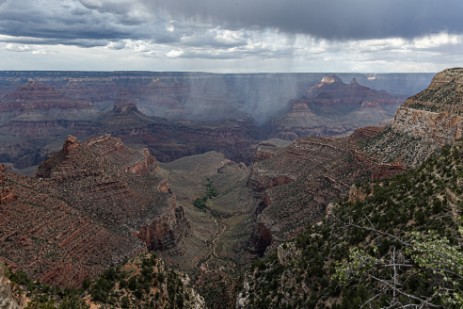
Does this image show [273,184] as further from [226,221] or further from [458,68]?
[458,68]

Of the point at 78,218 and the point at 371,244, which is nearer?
the point at 371,244

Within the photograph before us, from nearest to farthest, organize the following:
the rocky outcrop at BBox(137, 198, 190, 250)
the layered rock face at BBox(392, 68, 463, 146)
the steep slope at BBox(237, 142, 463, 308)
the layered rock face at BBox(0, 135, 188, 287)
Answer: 1. the steep slope at BBox(237, 142, 463, 308)
2. the layered rock face at BBox(0, 135, 188, 287)
3. the layered rock face at BBox(392, 68, 463, 146)
4. the rocky outcrop at BBox(137, 198, 190, 250)

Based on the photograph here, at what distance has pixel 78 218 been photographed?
5441 centimetres

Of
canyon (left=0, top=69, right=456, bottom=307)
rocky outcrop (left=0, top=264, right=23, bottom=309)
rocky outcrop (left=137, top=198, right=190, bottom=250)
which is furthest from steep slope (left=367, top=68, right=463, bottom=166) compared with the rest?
rocky outcrop (left=0, top=264, right=23, bottom=309)

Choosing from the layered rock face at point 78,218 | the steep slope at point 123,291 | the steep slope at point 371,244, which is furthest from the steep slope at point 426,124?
the layered rock face at point 78,218

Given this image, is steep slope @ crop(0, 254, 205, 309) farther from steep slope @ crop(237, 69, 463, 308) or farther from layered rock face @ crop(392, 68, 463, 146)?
layered rock face @ crop(392, 68, 463, 146)

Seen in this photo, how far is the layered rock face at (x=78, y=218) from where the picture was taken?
145 feet

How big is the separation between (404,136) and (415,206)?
37865 millimetres

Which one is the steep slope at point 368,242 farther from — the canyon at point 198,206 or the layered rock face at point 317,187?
the layered rock face at point 317,187

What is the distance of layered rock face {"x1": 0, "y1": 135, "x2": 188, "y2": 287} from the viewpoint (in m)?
44.2

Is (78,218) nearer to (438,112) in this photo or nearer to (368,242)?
(368,242)

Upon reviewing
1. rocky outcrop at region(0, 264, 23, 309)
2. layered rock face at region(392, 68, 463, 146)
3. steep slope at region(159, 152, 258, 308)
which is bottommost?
steep slope at region(159, 152, 258, 308)

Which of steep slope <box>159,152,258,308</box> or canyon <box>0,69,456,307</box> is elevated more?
canyon <box>0,69,456,307</box>

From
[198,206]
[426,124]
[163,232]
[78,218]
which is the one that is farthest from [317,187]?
[198,206]
